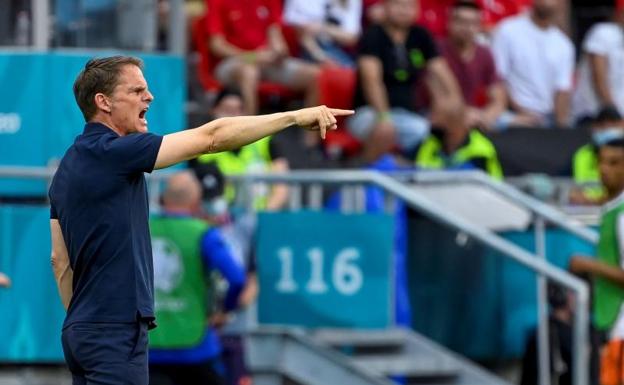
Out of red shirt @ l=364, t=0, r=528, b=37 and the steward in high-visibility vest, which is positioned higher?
red shirt @ l=364, t=0, r=528, b=37

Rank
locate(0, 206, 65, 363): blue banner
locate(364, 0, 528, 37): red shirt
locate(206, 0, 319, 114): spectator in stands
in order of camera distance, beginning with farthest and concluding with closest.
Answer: locate(364, 0, 528, 37): red shirt, locate(206, 0, 319, 114): spectator in stands, locate(0, 206, 65, 363): blue banner

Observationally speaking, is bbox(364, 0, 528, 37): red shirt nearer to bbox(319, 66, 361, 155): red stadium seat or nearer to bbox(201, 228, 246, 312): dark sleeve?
bbox(319, 66, 361, 155): red stadium seat

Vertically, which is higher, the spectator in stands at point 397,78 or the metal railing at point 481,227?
the spectator in stands at point 397,78

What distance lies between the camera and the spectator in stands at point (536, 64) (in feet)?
47.6

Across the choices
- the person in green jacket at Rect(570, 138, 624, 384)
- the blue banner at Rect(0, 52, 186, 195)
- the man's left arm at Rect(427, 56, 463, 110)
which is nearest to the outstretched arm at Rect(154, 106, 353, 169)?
the person in green jacket at Rect(570, 138, 624, 384)

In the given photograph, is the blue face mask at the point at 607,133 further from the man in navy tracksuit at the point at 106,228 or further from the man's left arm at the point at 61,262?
the man in navy tracksuit at the point at 106,228

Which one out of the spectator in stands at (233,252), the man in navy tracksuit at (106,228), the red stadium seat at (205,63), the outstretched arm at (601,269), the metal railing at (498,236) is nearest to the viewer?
the man in navy tracksuit at (106,228)

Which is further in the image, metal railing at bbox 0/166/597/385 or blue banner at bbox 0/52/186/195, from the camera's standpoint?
blue banner at bbox 0/52/186/195

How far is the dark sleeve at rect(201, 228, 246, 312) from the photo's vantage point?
33.7ft

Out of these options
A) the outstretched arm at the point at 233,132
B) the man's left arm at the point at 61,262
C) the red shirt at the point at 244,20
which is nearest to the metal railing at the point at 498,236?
the red shirt at the point at 244,20

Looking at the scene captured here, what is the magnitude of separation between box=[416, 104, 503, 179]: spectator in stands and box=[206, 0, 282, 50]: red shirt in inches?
66.1

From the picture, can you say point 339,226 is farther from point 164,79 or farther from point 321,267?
point 164,79

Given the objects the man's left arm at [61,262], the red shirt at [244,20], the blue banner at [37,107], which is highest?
the red shirt at [244,20]

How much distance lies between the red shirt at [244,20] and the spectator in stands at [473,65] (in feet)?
4.56
